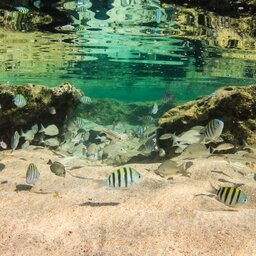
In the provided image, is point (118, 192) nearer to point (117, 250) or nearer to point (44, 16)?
point (117, 250)

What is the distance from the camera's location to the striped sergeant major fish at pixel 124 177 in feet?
16.3

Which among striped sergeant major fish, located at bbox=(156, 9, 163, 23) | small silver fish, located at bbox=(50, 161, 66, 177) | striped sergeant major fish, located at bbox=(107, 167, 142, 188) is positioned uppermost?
striped sergeant major fish, located at bbox=(156, 9, 163, 23)

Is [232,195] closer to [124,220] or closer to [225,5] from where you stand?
[124,220]

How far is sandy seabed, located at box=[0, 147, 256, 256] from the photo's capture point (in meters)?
3.96

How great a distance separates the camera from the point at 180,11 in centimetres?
1203

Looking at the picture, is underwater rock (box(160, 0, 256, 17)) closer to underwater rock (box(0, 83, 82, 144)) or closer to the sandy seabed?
underwater rock (box(0, 83, 82, 144))

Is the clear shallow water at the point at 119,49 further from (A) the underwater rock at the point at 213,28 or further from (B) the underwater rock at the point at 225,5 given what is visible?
(B) the underwater rock at the point at 225,5

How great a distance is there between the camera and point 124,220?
4781 mm

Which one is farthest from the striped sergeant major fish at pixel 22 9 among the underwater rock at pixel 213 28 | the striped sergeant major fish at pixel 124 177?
the striped sergeant major fish at pixel 124 177

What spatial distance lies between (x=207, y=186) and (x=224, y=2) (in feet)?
25.3

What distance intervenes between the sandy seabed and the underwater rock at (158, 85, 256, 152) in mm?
3087

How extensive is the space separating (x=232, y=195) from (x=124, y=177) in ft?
6.06

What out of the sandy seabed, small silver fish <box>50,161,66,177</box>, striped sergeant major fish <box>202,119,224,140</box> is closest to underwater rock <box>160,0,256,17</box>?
striped sergeant major fish <box>202,119,224,140</box>

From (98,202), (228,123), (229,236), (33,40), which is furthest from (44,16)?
(229,236)
